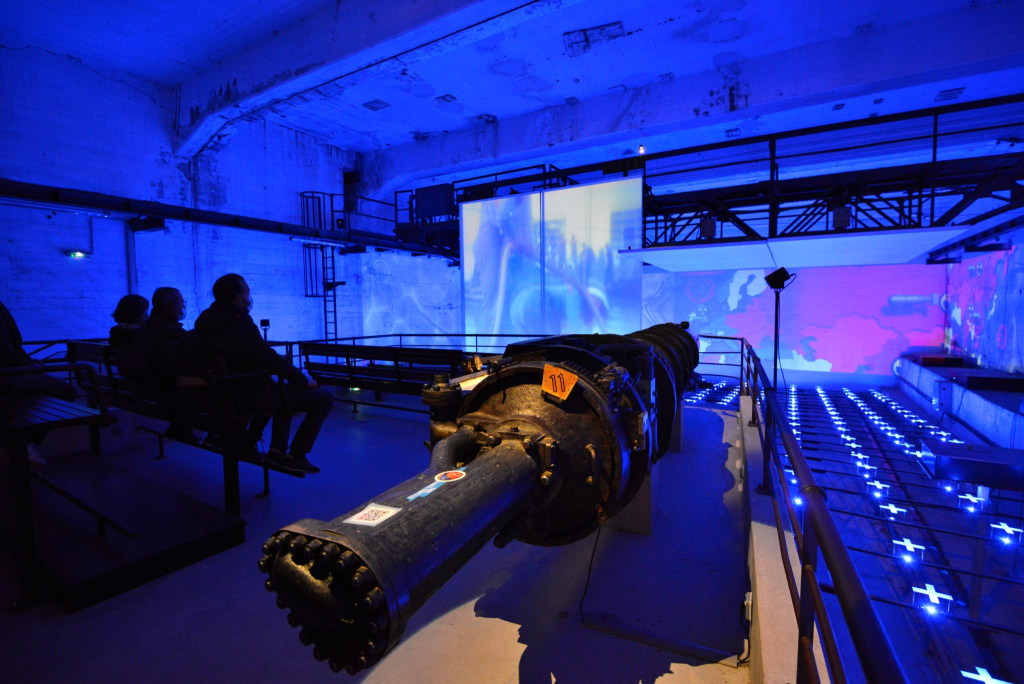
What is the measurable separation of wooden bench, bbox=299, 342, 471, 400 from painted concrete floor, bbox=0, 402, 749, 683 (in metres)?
2.41

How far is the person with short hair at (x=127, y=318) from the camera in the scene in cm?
442

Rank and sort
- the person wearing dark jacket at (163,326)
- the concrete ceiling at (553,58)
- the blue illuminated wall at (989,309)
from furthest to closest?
the blue illuminated wall at (989,309) → the concrete ceiling at (553,58) → the person wearing dark jacket at (163,326)

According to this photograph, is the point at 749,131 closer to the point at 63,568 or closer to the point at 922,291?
the point at 922,291

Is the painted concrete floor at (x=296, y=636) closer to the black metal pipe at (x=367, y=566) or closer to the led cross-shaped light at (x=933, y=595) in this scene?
the black metal pipe at (x=367, y=566)

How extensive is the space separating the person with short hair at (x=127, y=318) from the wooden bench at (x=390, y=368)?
6.94ft

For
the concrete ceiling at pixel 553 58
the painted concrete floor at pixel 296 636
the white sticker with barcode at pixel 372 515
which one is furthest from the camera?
the concrete ceiling at pixel 553 58

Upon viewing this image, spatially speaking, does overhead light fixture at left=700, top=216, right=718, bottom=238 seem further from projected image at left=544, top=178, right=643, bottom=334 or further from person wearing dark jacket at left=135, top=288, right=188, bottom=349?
person wearing dark jacket at left=135, top=288, right=188, bottom=349

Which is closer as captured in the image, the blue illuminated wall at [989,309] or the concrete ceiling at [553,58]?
the concrete ceiling at [553,58]

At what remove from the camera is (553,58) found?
306 inches

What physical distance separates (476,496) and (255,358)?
2822mm

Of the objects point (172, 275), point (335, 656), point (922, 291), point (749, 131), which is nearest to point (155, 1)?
point (172, 275)

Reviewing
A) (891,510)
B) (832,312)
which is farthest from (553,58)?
A: (832,312)

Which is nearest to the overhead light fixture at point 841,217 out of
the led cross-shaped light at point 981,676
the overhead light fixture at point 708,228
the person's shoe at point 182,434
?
the overhead light fixture at point 708,228

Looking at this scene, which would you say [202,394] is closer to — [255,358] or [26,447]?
[255,358]
